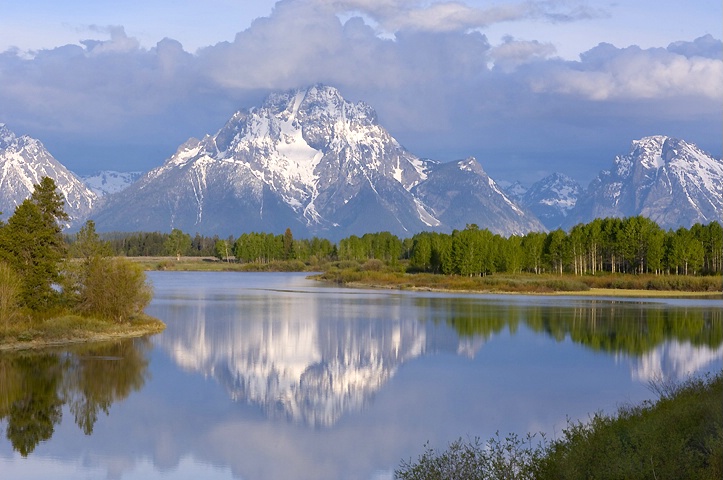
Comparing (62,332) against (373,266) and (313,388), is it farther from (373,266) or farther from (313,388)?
(373,266)

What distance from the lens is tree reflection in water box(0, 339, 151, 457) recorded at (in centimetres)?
3036

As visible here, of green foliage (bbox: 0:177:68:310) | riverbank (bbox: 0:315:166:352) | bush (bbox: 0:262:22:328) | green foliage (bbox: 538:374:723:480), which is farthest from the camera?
green foliage (bbox: 0:177:68:310)

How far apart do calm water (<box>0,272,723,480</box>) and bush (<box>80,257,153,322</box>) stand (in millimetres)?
3853

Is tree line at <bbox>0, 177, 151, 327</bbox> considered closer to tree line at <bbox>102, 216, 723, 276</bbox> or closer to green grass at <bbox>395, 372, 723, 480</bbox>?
green grass at <bbox>395, 372, 723, 480</bbox>

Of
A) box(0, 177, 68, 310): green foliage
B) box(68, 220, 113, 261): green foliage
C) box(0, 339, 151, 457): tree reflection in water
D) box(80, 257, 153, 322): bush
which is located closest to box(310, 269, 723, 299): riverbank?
box(80, 257, 153, 322): bush

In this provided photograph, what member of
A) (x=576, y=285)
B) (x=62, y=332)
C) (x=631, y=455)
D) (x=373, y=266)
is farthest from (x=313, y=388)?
(x=373, y=266)

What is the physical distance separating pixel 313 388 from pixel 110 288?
19.7m

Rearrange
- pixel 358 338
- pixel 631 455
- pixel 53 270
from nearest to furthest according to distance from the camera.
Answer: pixel 631 455
pixel 53 270
pixel 358 338

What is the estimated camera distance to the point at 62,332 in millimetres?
48688

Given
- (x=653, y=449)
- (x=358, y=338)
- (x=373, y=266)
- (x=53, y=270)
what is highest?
(x=53, y=270)

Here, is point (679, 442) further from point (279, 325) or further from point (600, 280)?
point (600, 280)

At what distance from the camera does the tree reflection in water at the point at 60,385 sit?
30359 millimetres

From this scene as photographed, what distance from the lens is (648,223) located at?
447ft

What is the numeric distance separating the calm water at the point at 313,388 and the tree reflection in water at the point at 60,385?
10 centimetres
